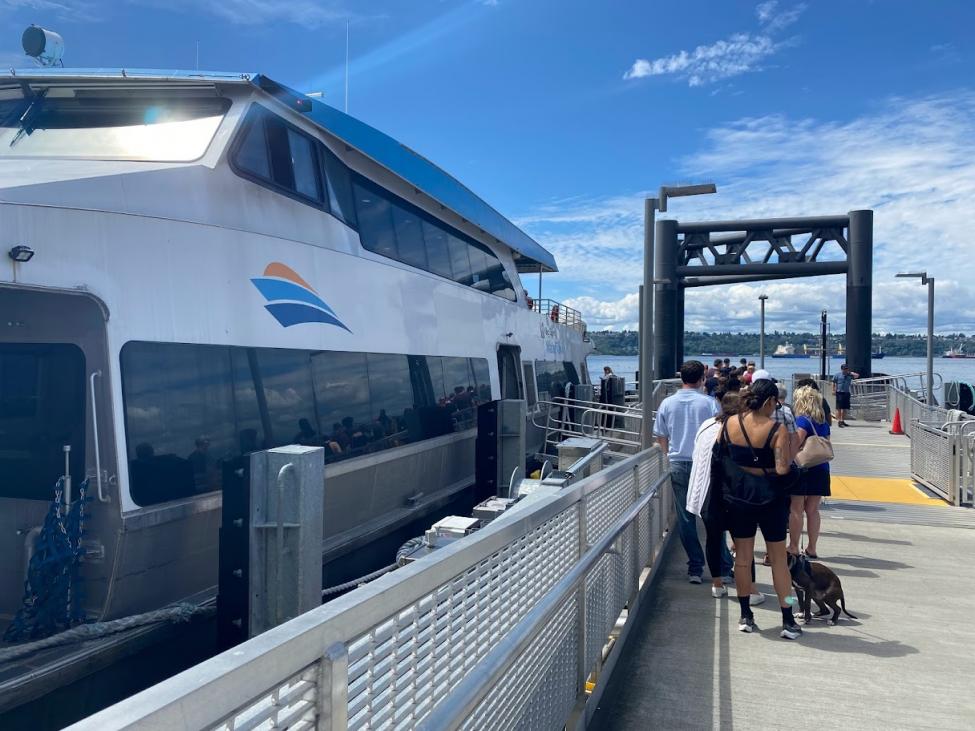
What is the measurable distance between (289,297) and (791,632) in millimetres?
3956

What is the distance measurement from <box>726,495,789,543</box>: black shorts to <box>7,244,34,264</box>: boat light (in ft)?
13.2

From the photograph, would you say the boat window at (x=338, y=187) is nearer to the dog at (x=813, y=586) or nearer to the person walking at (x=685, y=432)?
the person walking at (x=685, y=432)

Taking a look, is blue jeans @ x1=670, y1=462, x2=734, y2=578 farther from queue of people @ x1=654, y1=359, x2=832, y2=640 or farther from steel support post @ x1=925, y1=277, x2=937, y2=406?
steel support post @ x1=925, y1=277, x2=937, y2=406

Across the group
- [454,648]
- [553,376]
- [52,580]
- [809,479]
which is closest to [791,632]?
[809,479]

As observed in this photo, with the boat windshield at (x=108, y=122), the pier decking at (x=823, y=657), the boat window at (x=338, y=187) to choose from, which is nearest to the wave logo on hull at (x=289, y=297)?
the boat windshield at (x=108, y=122)

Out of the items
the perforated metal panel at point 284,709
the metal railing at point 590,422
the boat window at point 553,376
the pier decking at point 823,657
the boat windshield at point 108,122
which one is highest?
the boat windshield at point 108,122

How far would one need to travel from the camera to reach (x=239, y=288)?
478 centimetres

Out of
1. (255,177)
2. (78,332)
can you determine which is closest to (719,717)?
(78,332)

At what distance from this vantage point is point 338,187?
22.2ft

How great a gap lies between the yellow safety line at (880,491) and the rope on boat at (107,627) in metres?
7.82

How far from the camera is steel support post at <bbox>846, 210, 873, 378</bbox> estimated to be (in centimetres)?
2064

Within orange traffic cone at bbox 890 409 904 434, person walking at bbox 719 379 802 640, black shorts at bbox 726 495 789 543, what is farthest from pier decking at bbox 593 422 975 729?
orange traffic cone at bbox 890 409 904 434

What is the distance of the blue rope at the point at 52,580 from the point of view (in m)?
3.80

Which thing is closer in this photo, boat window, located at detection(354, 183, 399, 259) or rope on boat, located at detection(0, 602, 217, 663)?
rope on boat, located at detection(0, 602, 217, 663)
